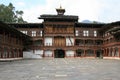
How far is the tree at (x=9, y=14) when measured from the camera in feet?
376

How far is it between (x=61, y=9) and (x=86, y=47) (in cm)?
1953

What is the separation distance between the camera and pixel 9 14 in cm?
11925

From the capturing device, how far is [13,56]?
6744 centimetres

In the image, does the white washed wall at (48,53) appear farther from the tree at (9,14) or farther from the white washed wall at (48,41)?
the tree at (9,14)

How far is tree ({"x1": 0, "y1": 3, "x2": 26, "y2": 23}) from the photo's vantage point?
376ft

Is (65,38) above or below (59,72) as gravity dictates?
above

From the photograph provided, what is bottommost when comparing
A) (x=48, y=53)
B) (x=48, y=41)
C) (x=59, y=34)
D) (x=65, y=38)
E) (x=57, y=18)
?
(x=48, y=53)

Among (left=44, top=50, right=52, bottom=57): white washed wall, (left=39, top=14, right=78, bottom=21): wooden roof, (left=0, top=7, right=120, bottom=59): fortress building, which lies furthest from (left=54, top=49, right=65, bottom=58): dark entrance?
(left=39, top=14, right=78, bottom=21): wooden roof

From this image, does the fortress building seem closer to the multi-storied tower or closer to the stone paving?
the multi-storied tower

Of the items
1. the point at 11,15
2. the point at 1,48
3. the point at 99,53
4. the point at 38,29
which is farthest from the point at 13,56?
the point at 11,15

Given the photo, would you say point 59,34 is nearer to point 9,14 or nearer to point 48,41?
point 48,41

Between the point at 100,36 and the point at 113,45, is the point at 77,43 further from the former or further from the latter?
the point at 113,45

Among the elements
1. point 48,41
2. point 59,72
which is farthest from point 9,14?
point 59,72

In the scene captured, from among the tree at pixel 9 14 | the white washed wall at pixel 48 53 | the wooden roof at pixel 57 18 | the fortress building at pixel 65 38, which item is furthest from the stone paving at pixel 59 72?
the tree at pixel 9 14
